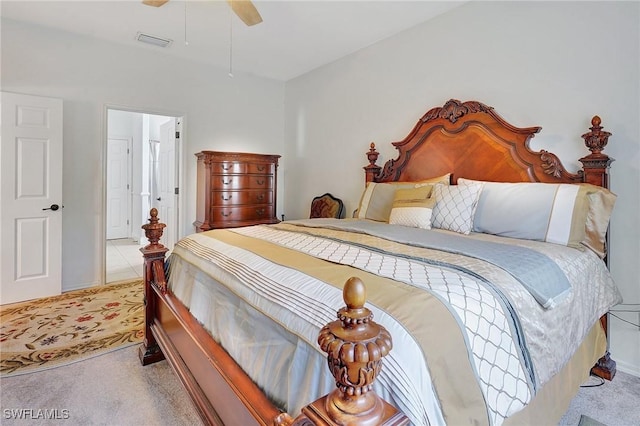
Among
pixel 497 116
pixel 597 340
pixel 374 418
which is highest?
pixel 497 116

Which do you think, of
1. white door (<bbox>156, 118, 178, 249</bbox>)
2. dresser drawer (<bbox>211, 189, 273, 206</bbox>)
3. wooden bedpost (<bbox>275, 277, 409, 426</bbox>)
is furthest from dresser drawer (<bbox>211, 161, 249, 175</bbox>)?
wooden bedpost (<bbox>275, 277, 409, 426</bbox>)

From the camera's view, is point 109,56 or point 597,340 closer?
point 597,340

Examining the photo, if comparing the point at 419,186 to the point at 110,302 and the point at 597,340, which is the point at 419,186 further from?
the point at 110,302

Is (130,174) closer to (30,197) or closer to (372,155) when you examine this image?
(30,197)

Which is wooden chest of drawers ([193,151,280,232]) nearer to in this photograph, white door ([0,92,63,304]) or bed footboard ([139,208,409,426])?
white door ([0,92,63,304])

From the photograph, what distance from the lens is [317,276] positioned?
117 cm

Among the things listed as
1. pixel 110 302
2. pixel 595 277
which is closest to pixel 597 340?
pixel 595 277

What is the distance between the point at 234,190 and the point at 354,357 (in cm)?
377

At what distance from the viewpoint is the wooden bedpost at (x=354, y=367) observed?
1.90 feet

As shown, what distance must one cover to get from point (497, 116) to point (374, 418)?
2.58 m

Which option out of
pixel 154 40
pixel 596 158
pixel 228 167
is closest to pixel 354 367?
pixel 596 158

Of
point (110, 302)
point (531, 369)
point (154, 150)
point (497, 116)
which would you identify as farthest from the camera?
point (154, 150)

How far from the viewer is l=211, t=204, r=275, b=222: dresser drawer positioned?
4.05 metres

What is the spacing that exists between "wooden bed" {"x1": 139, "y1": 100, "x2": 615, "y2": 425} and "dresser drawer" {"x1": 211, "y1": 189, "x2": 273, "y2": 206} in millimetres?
1510
